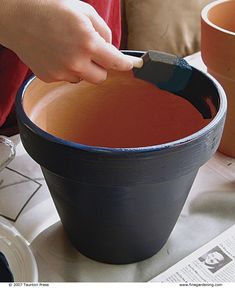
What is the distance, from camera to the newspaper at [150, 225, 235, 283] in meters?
0.49

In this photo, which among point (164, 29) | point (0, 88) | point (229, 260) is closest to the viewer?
point (229, 260)

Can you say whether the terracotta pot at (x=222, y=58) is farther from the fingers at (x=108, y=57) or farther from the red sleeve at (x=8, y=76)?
the red sleeve at (x=8, y=76)

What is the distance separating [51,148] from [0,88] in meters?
0.35

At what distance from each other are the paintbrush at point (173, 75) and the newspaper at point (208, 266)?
14 cm

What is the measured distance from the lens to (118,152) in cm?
40

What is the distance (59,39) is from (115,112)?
0.14 m

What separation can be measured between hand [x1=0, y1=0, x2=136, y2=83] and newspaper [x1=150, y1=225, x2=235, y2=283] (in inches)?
7.8

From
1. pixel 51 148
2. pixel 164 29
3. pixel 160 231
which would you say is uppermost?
pixel 51 148

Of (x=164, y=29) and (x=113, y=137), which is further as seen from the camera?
(x=164, y=29)

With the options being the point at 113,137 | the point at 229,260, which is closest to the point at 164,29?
the point at 113,137

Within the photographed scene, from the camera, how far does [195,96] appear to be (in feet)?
1.68

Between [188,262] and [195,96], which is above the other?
[195,96]

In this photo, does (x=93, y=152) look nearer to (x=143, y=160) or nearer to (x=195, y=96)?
(x=143, y=160)

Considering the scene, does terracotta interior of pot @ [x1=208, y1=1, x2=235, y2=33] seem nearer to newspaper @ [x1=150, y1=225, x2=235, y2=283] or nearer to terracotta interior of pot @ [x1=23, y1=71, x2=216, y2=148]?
terracotta interior of pot @ [x1=23, y1=71, x2=216, y2=148]
